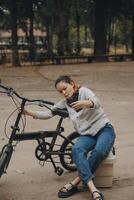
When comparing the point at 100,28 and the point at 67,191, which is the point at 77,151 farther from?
the point at 100,28

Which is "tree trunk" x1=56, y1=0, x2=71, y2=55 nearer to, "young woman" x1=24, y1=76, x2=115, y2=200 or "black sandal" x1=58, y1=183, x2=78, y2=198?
"young woman" x1=24, y1=76, x2=115, y2=200

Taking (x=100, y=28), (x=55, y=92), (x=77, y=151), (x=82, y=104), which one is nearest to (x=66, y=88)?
(x=82, y=104)

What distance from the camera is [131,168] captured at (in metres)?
7.12

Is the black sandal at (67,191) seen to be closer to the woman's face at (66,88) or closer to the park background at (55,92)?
the park background at (55,92)

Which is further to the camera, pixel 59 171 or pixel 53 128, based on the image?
pixel 53 128

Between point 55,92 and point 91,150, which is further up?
point 91,150

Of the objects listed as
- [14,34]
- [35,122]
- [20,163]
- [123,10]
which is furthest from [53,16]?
[20,163]

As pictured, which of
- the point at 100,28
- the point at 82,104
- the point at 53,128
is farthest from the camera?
the point at 100,28

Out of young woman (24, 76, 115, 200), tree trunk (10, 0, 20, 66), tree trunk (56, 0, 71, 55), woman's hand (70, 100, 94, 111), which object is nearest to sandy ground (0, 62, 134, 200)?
young woman (24, 76, 115, 200)

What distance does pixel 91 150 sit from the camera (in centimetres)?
A: 614

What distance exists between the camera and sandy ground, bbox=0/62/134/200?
6.25 meters

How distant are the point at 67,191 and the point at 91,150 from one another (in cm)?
53

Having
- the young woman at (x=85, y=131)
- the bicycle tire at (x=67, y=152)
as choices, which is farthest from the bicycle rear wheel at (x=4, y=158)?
the bicycle tire at (x=67, y=152)

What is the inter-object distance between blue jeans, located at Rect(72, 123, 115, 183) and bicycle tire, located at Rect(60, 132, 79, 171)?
45 centimetres
